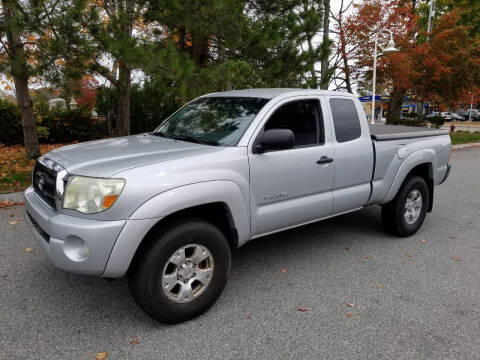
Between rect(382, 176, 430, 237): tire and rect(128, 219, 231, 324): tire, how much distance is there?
269 cm

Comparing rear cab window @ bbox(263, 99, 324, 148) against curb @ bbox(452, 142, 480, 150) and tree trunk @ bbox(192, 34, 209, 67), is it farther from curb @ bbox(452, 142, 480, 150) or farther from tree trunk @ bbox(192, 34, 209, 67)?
curb @ bbox(452, 142, 480, 150)

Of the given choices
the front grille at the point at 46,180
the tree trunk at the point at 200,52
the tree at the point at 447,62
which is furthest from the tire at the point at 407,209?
the tree at the point at 447,62

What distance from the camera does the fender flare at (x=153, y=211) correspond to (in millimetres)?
2699

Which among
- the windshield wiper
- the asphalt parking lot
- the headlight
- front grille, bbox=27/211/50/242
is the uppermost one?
the windshield wiper

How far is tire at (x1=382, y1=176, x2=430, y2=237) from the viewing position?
16.3ft

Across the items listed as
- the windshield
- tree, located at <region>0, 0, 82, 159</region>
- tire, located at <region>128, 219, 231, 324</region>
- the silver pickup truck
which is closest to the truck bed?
the silver pickup truck

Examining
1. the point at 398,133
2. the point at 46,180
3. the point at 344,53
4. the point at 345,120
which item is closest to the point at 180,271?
the point at 46,180

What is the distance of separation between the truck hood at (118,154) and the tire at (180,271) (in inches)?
21.7

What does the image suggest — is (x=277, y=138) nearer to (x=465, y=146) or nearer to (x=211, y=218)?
(x=211, y=218)

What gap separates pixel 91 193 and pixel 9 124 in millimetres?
11937

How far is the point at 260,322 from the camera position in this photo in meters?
3.12

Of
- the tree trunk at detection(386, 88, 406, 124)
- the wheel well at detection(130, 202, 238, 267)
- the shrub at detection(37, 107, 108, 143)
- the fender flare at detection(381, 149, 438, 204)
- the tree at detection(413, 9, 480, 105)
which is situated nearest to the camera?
the wheel well at detection(130, 202, 238, 267)

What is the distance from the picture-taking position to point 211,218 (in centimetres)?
334

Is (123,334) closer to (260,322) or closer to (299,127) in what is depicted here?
(260,322)
